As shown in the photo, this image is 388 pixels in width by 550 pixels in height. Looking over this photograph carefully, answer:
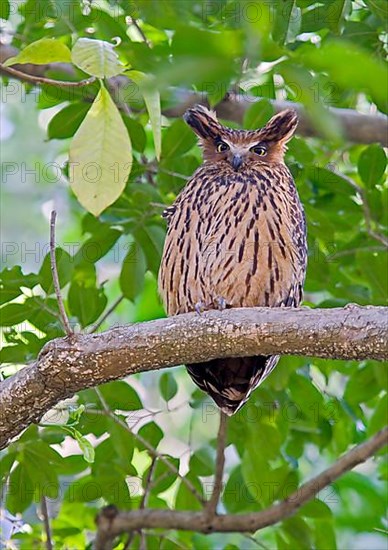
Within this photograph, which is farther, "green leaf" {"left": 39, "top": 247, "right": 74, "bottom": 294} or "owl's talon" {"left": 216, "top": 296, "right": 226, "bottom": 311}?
"green leaf" {"left": 39, "top": 247, "right": 74, "bottom": 294}

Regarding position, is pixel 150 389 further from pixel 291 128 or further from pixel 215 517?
pixel 291 128

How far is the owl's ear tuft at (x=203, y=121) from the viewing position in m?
3.55

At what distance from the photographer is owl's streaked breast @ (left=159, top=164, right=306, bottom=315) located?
3.20 meters

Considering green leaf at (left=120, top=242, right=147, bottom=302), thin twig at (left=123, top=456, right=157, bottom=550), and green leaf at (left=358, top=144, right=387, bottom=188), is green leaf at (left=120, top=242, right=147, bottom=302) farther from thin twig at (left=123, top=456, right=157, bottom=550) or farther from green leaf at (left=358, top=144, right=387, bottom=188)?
green leaf at (left=358, top=144, right=387, bottom=188)

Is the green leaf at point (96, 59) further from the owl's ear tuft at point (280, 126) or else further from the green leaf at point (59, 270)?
the owl's ear tuft at point (280, 126)

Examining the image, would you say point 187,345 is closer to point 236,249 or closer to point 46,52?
point 46,52

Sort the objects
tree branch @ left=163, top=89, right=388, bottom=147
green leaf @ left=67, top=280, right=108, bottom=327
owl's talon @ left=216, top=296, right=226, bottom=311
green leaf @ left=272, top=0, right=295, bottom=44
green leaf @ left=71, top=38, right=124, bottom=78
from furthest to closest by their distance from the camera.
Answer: tree branch @ left=163, top=89, right=388, bottom=147
green leaf @ left=67, top=280, right=108, bottom=327
owl's talon @ left=216, top=296, right=226, bottom=311
green leaf @ left=272, top=0, right=295, bottom=44
green leaf @ left=71, top=38, right=124, bottom=78

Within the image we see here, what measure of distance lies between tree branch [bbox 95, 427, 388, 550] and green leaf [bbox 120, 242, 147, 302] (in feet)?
3.02

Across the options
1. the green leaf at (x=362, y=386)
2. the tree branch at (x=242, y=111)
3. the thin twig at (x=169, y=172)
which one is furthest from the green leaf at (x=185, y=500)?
the tree branch at (x=242, y=111)

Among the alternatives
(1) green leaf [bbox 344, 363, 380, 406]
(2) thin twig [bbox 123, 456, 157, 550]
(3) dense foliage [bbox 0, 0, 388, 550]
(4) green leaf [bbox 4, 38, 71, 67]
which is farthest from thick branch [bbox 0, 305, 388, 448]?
(1) green leaf [bbox 344, 363, 380, 406]

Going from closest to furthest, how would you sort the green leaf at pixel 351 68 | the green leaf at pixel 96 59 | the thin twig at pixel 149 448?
1. the green leaf at pixel 351 68
2. the green leaf at pixel 96 59
3. the thin twig at pixel 149 448

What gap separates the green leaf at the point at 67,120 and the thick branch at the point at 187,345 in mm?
1553

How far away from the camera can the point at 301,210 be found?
3393mm

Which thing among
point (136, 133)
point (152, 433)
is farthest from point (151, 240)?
point (152, 433)
